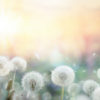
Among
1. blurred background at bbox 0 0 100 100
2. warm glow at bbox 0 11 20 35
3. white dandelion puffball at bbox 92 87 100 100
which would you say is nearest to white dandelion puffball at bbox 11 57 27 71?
blurred background at bbox 0 0 100 100

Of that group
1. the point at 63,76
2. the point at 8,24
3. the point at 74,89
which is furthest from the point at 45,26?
the point at 74,89

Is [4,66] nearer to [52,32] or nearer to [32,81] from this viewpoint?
[32,81]

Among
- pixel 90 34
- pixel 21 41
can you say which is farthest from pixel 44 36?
pixel 90 34

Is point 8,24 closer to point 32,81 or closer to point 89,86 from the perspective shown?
point 32,81

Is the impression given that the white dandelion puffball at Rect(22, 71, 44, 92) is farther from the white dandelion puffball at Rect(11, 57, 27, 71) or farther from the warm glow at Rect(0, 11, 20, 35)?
the warm glow at Rect(0, 11, 20, 35)

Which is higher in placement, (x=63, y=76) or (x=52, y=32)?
(x=52, y=32)

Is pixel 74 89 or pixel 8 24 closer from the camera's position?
pixel 74 89

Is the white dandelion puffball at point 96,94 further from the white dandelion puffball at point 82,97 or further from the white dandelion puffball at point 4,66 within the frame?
the white dandelion puffball at point 4,66

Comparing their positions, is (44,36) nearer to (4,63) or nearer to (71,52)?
(71,52)

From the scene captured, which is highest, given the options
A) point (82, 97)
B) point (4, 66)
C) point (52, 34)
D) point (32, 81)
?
point (52, 34)
